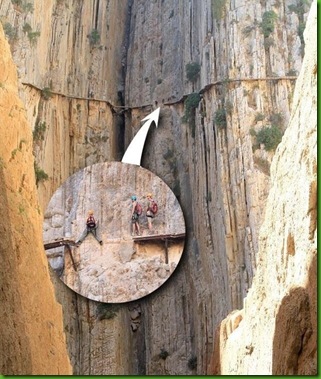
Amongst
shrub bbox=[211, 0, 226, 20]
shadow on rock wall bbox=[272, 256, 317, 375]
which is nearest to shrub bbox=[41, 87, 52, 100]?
shrub bbox=[211, 0, 226, 20]

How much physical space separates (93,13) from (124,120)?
6142 mm

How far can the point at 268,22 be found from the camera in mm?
31656

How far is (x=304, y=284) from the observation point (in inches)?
383

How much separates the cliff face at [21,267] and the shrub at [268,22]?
680 inches

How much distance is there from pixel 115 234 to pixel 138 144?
5.08m

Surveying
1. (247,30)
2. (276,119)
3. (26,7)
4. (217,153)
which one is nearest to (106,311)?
(217,153)

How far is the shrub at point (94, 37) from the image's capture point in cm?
3575

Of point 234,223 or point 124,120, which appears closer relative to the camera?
point 234,223

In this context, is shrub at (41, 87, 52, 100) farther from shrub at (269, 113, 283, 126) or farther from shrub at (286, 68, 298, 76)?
shrub at (286, 68, 298, 76)

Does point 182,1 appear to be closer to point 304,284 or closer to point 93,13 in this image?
point 93,13

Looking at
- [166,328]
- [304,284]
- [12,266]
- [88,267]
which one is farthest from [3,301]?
[166,328]

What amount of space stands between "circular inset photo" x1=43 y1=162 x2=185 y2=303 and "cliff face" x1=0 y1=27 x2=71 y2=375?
42.4 feet

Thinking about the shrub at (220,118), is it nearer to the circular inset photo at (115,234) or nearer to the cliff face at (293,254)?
the circular inset photo at (115,234)

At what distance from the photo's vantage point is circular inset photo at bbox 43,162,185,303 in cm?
2927
